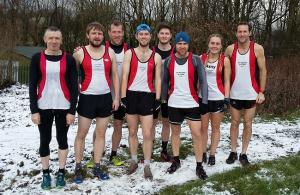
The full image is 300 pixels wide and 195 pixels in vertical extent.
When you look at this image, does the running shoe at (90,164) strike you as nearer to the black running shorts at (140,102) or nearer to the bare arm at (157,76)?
the black running shorts at (140,102)

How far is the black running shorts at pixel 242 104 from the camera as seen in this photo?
5953 mm

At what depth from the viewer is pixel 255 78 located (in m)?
5.88

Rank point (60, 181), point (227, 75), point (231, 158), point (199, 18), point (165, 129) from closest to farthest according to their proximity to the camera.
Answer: point (60, 181), point (227, 75), point (231, 158), point (165, 129), point (199, 18)

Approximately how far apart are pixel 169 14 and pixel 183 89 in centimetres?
2029

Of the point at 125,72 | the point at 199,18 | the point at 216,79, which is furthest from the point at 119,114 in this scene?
the point at 199,18

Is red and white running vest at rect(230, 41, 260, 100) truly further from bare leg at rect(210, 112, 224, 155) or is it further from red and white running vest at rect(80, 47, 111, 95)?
red and white running vest at rect(80, 47, 111, 95)

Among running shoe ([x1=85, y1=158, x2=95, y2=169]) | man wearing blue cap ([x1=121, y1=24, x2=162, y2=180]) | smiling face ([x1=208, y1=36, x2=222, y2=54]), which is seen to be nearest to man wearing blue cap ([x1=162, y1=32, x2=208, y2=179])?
man wearing blue cap ([x1=121, y1=24, x2=162, y2=180])

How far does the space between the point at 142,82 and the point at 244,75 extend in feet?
5.15

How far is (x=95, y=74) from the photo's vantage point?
5398 millimetres

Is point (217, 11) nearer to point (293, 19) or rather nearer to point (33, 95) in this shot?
point (293, 19)

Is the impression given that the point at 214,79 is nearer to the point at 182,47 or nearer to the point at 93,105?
the point at 182,47

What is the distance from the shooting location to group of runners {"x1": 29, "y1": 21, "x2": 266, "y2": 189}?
5.14 meters

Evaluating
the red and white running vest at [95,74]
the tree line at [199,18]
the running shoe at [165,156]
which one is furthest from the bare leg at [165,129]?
the tree line at [199,18]

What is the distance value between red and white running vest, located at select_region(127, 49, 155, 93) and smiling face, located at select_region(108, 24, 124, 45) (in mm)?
454
